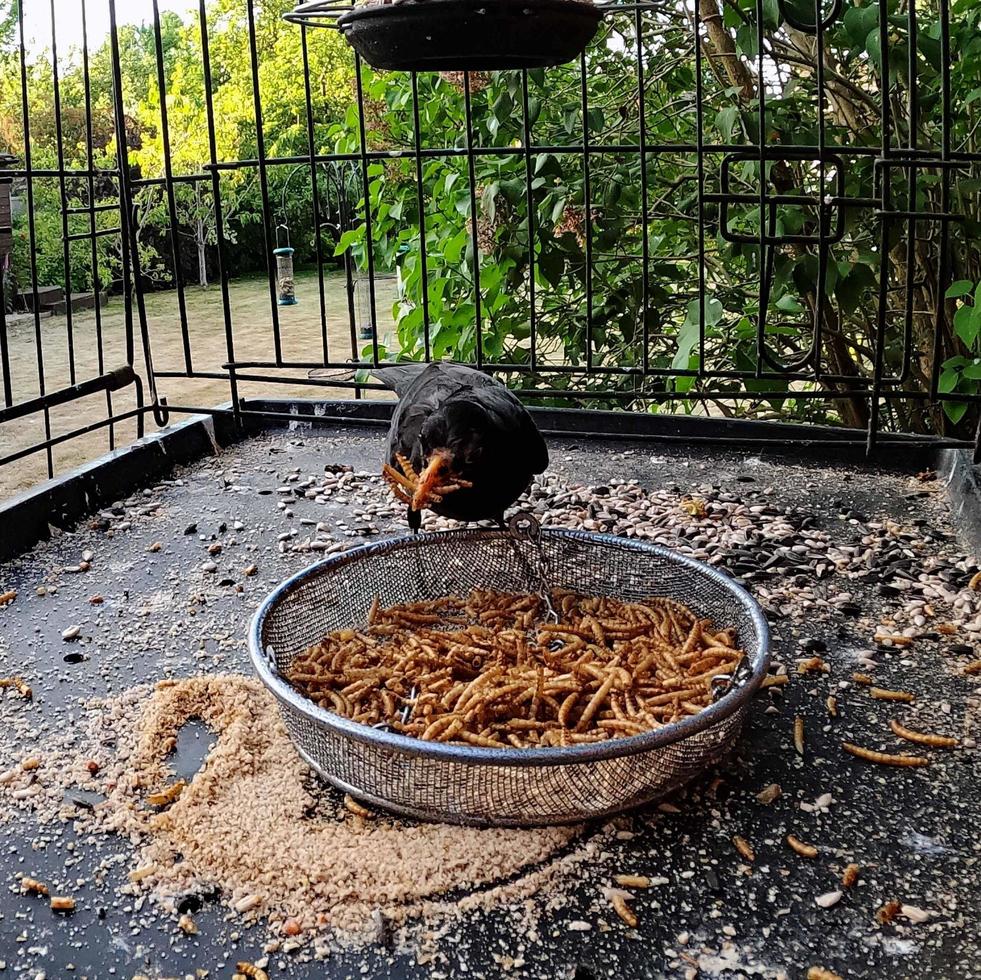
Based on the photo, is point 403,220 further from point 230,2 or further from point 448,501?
point 230,2

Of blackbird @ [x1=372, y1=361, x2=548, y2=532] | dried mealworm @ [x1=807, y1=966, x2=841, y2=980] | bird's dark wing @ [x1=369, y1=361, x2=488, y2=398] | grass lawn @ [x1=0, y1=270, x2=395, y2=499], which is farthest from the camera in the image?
grass lawn @ [x1=0, y1=270, x2=395, y2=499]

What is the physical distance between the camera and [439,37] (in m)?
1.61

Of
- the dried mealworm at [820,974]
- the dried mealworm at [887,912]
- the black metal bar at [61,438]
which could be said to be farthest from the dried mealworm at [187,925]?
the black metal bar at [61,438]

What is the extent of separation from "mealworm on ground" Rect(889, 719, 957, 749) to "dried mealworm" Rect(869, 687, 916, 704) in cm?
10

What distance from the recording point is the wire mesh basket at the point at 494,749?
1.47 m

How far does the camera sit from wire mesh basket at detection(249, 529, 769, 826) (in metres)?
1.47

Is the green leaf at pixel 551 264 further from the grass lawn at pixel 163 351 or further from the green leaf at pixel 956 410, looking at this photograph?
the grass lawn at pixel 163 351

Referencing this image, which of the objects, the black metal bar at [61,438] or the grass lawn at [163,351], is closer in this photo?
the black metal bar at [61,438]

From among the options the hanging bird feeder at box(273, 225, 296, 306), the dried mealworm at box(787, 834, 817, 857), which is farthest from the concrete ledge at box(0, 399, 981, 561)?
the hanging bird feeder at box(273, 225, 296, 306)

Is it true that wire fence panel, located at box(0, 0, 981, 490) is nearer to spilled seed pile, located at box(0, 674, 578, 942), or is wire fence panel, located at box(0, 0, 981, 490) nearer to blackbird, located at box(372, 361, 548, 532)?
blackbird, located at box(372, 361, 548, 532)

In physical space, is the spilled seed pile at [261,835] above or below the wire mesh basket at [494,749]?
below

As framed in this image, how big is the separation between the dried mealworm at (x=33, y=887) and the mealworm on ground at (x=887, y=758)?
123 centimetres

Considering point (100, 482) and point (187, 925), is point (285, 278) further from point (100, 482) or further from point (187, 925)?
point (187, 925)

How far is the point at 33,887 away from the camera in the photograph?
4.88ft
